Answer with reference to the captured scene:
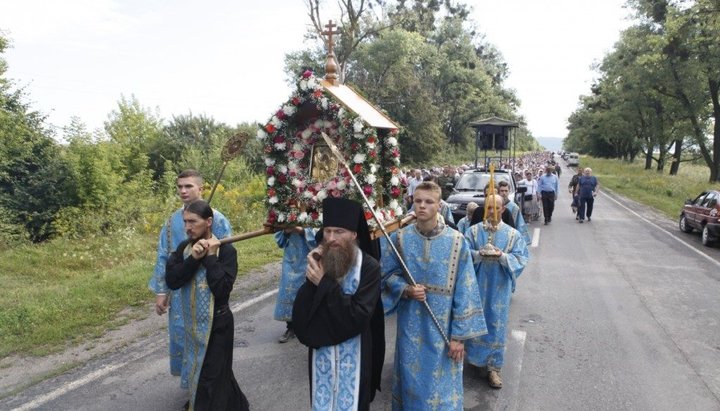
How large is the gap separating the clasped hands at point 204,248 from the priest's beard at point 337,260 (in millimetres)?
1104

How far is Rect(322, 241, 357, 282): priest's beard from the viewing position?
2926 mm

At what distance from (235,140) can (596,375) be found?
4.40 metres

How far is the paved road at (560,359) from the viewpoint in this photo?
4.67 metres

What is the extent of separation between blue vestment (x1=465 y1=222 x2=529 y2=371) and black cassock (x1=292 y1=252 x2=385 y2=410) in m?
2.21

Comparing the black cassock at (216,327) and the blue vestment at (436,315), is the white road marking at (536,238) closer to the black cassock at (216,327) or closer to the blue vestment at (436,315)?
the blue vestment at (436,315)

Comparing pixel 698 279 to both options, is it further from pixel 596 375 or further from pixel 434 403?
pixel 434 403

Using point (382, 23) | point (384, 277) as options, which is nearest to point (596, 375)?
point (384, 277)

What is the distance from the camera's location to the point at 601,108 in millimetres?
57938

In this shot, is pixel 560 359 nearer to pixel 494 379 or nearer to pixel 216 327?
pixel 494 379

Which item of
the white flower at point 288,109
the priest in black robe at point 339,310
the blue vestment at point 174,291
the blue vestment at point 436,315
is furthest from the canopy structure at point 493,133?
the priest in black robe at point 339,310

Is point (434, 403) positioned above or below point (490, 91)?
below

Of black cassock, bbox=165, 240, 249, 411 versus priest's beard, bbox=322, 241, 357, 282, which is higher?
priest's beard, bbox=322, 241, 357, 282

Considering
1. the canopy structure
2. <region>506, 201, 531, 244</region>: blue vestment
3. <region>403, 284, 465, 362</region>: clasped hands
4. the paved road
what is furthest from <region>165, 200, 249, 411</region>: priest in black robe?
the canopy structure

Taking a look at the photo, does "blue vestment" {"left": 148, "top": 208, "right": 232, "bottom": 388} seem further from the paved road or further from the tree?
the tree
